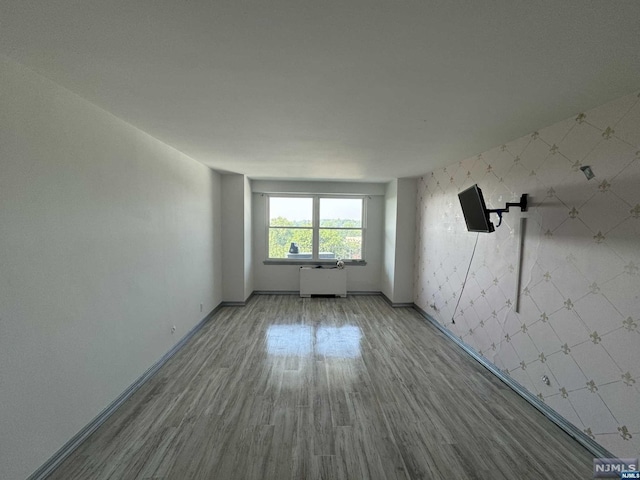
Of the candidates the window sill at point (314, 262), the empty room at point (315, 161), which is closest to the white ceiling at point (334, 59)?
the empty room at point (315, 161)

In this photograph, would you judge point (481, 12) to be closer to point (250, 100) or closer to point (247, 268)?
point (250, 100)

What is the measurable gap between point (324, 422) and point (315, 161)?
112 inches

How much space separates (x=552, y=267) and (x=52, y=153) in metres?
3.66

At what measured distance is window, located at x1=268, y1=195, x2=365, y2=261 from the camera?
6117 mm

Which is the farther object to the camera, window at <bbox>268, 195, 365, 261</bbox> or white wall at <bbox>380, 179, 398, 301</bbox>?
window at <bbox>268, 195, 365, 261</bbox>

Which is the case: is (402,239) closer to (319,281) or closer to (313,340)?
(319,281)

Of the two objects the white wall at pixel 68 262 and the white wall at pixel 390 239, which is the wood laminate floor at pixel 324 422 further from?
the white wall at pixel 390 239

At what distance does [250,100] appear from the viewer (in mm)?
1863

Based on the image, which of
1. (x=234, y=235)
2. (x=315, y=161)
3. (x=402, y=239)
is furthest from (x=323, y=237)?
(x=315, y=161)

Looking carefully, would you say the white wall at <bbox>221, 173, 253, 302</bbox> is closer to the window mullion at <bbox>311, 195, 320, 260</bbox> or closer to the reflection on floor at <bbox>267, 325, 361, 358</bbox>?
the reflection on floor at <bbox>267, 325, 361, 358</bbox>

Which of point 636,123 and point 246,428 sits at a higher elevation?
point 636,123

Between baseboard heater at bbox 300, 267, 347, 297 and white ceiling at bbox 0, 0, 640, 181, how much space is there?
379 cm

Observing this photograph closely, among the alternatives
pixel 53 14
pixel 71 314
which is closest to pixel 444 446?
pixel 71 314

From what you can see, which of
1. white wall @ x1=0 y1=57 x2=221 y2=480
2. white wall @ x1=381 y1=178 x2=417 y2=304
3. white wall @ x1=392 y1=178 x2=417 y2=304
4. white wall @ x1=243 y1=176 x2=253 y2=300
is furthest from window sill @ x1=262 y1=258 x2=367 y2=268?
white wall @ x1=0 y1=57 x2=221 y2=480
